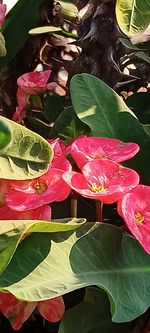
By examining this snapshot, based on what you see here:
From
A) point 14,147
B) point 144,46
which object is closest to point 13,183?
point 14,147

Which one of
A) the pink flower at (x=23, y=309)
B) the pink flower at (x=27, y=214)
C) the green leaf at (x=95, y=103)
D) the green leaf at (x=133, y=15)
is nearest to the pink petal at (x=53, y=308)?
the pink flower at (x=23, y=309)

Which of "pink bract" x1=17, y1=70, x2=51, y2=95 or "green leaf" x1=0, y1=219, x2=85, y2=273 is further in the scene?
"pink bract" x1=17, y1=70, x2=51, y2=95

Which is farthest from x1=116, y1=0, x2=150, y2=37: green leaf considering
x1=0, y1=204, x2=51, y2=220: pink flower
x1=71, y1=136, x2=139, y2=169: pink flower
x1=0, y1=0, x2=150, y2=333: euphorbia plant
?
x1=0, y1=204, x2=51, y2=220: pink flower

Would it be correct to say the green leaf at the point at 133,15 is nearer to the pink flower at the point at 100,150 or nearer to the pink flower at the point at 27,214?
the pink flower at the point at 100,150

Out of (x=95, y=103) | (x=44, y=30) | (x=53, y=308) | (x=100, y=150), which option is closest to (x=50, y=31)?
(x=44, y=30)

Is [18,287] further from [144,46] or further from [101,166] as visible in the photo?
[144,46]

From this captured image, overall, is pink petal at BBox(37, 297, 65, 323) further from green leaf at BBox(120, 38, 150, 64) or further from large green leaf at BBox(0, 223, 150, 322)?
green leaf at BBox(120, 38, 150, 64)
